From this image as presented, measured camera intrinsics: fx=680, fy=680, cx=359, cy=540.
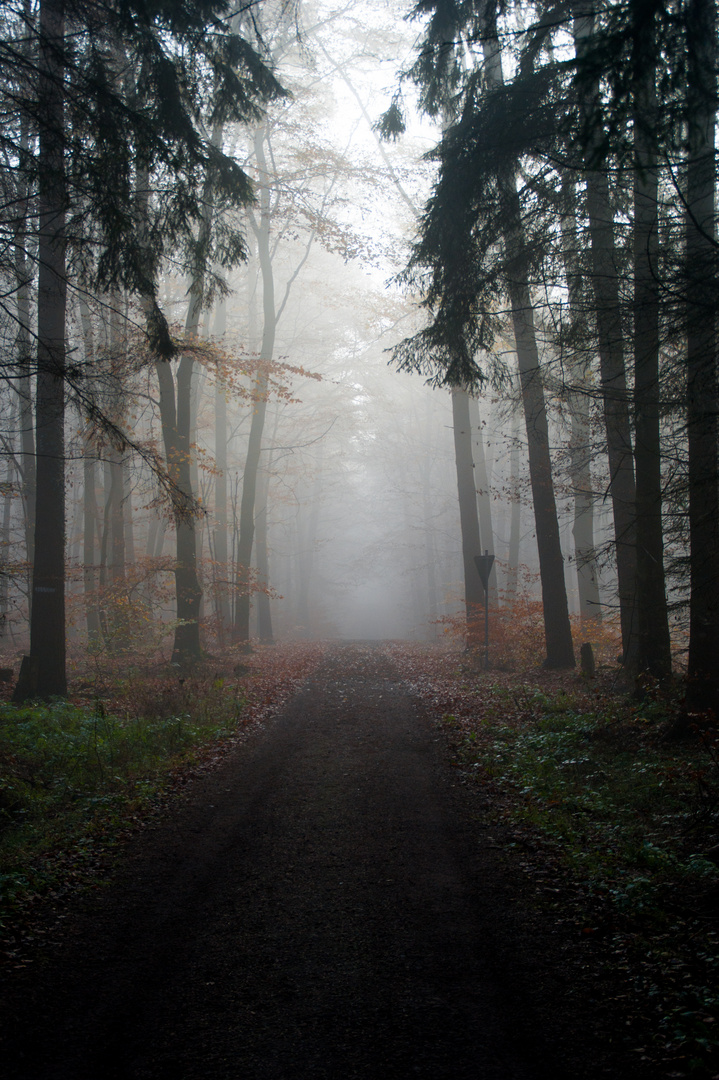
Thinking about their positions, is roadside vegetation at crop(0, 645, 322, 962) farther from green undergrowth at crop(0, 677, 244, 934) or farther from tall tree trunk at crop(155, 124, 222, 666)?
tall tree trunk at crop(155, 124, 222, 666)

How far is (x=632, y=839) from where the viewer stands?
5219mm

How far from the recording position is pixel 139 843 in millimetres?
5820

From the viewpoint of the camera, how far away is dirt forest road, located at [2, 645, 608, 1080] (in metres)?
3.03

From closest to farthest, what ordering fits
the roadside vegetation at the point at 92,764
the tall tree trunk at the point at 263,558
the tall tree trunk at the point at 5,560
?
the roadside vegetation at the point at 92,764 → the tall tree trunk at the point at 5,560 → the tall tree trunk at the point at 263,558

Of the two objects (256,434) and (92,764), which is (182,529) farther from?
(92,764)

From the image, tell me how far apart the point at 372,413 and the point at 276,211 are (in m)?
18.7

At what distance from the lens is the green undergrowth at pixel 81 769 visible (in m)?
5.32

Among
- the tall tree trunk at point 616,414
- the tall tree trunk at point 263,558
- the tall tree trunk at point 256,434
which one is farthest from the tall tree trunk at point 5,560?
the tall tree trunk at point 616,414

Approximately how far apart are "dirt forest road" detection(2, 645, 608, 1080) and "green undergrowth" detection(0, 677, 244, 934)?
1.64ft

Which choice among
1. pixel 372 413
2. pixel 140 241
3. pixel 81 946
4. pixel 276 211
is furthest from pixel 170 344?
pixel 372 413

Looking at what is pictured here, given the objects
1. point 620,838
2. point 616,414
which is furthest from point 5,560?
point 620,838

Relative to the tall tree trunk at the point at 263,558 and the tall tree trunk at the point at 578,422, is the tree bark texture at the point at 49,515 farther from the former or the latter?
the tall tree trunk at the point at 263,558

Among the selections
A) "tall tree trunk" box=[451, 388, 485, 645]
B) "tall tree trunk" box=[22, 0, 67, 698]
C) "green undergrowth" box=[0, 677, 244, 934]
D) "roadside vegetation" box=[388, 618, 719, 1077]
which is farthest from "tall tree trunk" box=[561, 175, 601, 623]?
"tall tree trunk" box=[22, 0, 67, 698]

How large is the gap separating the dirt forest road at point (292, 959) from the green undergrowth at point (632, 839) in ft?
1.60
